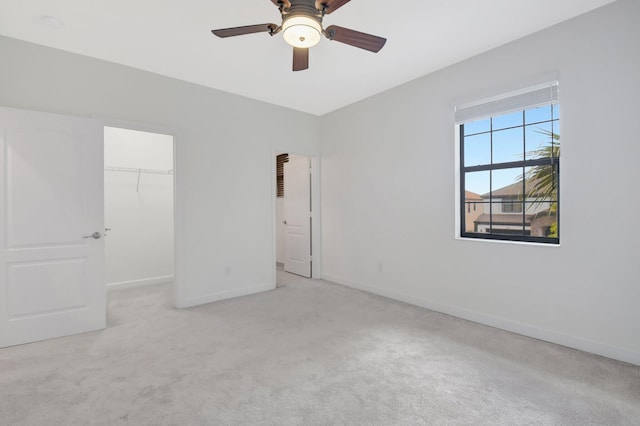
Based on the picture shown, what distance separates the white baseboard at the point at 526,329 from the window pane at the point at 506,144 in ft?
5.32

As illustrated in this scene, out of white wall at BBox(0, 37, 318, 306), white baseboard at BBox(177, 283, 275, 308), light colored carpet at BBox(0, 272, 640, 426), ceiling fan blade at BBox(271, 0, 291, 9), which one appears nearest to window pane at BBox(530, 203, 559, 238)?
light colored carpet at BBox(0, 272, 640, 426)

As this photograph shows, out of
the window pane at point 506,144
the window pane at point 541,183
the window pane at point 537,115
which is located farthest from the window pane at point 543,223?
the window pane at point 537,115

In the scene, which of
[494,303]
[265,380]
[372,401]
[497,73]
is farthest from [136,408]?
[497,73]

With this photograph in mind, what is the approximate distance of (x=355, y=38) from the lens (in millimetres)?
2119

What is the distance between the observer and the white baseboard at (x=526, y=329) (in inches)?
93.5

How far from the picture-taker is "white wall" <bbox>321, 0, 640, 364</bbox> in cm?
236

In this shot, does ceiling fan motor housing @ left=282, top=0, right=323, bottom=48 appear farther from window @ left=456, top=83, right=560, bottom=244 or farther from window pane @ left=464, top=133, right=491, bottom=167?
window pane @ left=464, top=133, right=491, bottom=167

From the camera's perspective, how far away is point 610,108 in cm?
241

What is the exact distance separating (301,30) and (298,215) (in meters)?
3.78

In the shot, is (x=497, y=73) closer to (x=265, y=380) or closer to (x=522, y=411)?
(x=522, y=411)

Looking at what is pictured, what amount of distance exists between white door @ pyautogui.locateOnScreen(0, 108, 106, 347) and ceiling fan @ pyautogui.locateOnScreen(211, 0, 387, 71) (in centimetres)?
205

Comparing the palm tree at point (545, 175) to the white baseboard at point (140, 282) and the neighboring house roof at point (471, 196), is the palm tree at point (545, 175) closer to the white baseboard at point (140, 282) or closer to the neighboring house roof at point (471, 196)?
the neighboring house roof at point (471, 196)

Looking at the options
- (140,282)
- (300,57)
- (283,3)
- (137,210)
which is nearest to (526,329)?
(300,57)

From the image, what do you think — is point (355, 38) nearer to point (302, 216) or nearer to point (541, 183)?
point (541, 183)
